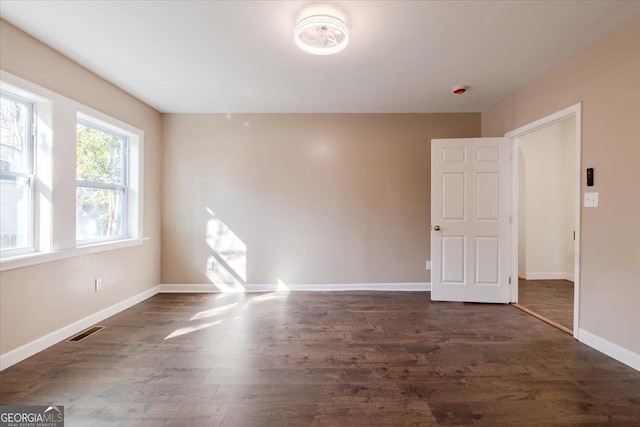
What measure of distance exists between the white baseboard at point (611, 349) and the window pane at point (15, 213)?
4854mm

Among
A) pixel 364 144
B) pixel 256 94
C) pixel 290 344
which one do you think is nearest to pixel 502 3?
pixel 364 144

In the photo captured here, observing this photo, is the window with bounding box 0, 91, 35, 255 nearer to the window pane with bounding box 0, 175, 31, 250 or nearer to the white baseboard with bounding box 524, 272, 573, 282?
the window pane with bounding box 0, 175, 31, 250

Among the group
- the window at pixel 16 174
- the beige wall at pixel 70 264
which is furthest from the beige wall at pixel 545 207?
the window at pixel 16 174

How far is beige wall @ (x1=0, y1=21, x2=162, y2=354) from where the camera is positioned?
2062 millimetres

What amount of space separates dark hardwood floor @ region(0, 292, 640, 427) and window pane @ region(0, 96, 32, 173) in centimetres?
157

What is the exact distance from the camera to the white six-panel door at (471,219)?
3404mm

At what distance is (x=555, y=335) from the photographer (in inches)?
100

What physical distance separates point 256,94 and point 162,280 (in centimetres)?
292

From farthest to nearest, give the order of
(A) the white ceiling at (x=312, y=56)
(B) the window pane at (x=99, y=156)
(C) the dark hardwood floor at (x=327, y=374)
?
(B) the window pane at (x=99, y=156)
(A) the white ceiling at (x=312, y=56)
(C) the dark hardwood floor at (x=327, y=374)

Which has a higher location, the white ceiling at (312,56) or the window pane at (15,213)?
the white ceiling at (312,56)

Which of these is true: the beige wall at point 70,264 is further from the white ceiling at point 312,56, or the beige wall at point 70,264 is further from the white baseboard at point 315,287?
the white baseboard at point 315,287

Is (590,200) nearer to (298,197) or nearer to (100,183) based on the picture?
(298,197)

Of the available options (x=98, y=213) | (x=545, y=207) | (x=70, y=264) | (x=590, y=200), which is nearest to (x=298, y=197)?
(x=98, y=213)

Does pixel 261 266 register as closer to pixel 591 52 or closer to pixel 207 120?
pixel 207 120
